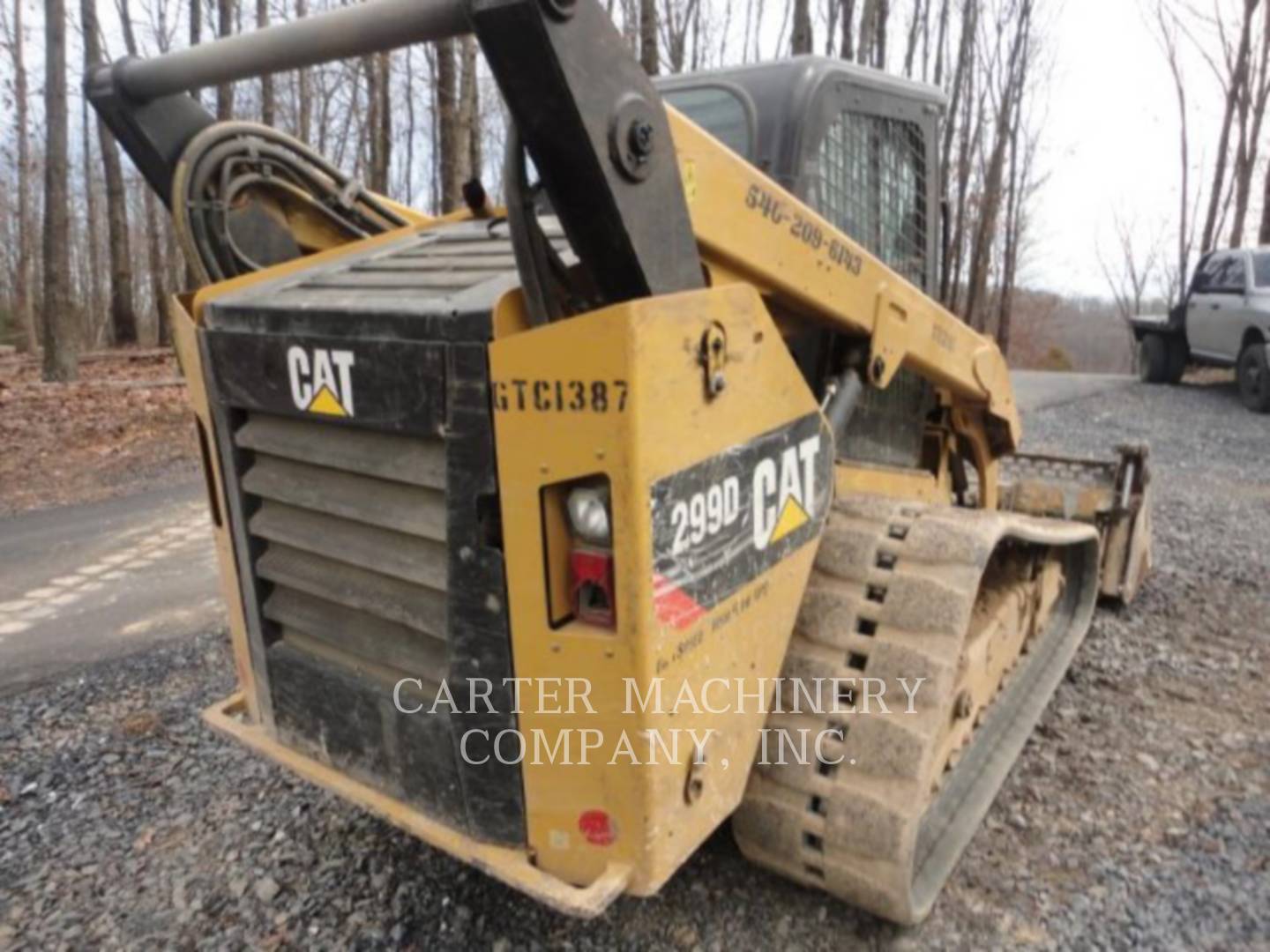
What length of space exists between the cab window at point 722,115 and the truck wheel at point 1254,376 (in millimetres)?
10827

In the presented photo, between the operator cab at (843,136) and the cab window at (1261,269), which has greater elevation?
the operator cab at (843,136)

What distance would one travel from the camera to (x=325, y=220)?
3.14m

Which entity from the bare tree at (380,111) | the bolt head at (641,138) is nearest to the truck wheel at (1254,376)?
the bolt head at (641,138)

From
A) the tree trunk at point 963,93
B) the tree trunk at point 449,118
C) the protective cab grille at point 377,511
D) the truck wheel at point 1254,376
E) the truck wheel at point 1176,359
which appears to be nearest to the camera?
the protective cab grille at point 377,511

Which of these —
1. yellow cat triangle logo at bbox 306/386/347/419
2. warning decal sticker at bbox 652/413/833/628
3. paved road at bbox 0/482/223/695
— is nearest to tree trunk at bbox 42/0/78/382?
paved road at bbox 0/482/223/695

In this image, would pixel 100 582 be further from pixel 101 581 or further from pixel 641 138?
pixel 641 138

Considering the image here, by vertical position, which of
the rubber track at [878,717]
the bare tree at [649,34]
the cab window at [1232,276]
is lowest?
the rubber track at [878,717]

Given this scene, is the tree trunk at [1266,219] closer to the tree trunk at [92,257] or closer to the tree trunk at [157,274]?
the tree trunk at [157,274]

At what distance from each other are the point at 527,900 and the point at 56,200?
12761 millimetres

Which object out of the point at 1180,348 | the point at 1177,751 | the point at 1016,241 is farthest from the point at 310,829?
the point at 1016,241

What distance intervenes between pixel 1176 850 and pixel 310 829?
2.58 meters

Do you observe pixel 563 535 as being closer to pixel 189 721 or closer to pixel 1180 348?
pixel 189 721

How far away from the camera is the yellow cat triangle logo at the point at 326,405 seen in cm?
215

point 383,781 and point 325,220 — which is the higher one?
point 325,220
